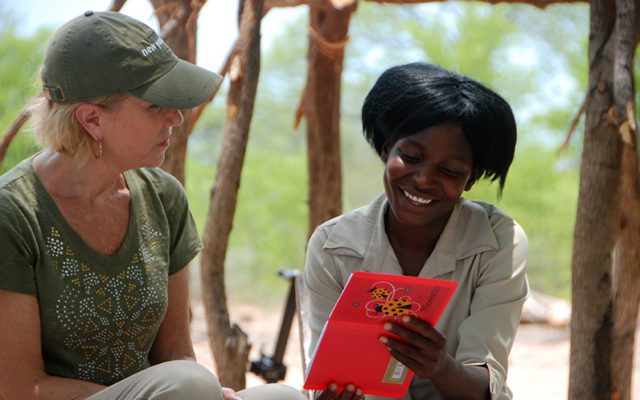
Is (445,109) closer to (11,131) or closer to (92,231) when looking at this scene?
(92,231)

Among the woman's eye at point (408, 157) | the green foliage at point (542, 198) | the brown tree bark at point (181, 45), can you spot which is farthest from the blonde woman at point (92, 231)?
the green foliage at point (542, 198)

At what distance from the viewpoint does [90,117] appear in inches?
79.7

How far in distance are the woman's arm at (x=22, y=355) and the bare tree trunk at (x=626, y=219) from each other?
1694 millimetres

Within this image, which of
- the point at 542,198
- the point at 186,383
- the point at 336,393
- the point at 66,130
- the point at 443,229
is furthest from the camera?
the point at 542,198

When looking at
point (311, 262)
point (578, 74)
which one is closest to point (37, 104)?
point (311, 262)

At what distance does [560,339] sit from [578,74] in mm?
1875

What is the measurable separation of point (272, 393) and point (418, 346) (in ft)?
1.03

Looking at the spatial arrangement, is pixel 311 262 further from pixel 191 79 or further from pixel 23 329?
pixel 23 329

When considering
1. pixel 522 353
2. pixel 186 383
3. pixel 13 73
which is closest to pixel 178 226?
pixel 186 383

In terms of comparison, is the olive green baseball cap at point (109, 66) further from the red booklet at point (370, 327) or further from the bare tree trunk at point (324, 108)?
the bare tree trunk at point (324, 108)

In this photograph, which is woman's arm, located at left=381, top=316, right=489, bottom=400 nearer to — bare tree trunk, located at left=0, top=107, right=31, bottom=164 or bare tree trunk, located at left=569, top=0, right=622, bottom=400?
bare tree trunk, located at left=569, top=0, right=622, bottom=400

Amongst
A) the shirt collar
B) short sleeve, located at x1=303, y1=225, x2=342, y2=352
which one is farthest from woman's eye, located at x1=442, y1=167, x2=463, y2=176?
short sleeve, located at x1=303, y1=225, x2=342, y2=352

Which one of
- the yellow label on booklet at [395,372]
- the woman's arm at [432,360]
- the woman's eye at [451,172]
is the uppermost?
the woman's eye at [451,172]

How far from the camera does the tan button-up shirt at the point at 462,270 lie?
7.60ft
